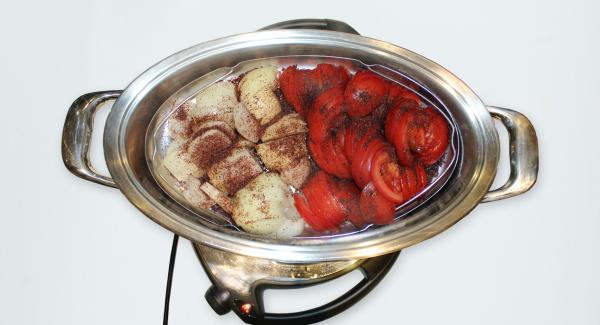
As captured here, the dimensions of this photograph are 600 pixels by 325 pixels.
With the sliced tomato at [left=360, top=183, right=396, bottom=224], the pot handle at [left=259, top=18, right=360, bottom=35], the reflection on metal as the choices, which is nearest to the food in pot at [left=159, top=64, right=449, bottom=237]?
the sliced tomato at [left=360, top=183, right=396, bottom=224]

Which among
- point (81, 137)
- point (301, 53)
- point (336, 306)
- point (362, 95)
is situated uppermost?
point (301, 53)

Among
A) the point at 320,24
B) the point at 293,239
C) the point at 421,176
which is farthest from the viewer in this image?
the point at 320,24

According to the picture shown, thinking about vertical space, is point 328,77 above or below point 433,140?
above

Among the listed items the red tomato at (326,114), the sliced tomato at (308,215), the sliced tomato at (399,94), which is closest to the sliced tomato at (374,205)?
the sliced tomato at (308,215)

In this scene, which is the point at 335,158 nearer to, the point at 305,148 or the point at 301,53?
the point at 305,148

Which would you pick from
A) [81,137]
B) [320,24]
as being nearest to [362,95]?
[320,24]

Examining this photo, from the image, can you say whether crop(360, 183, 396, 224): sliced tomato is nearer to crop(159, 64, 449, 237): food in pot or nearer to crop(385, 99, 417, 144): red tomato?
crop(159, 64, 449, 237): food in pot

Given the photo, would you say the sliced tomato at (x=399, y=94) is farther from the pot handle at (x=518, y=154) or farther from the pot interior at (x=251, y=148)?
the pot handle at (x=518, y=154)

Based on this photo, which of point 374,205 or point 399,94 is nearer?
point 374,205
